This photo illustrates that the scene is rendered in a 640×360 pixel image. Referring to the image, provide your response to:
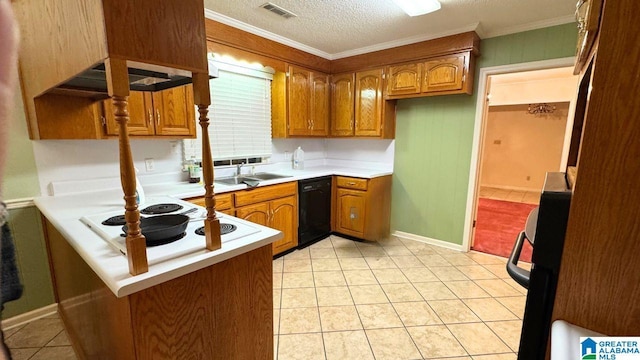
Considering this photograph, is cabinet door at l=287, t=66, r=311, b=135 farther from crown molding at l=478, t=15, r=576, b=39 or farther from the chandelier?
the chandelier

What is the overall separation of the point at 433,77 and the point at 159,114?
2699mm

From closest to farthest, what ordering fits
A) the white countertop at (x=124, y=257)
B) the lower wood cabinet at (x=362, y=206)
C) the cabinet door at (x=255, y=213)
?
the white countertop at (x=124, y=257) → the cabinet door at (x=255, y=213) → the lower wood cabinet at (x=362, y=206)

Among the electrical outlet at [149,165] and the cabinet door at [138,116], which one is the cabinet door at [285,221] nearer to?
the electrical outlet at [149,165]

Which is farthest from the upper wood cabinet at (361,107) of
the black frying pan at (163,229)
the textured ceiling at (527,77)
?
the textured ceiling at (527,77)

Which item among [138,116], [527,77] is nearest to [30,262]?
[138,116]

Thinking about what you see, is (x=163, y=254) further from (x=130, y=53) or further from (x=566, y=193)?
(x=566, y=193)

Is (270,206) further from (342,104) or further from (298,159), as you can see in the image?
(342,104)

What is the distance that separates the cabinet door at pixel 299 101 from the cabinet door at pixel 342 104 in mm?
438

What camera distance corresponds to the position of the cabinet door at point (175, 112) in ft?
7.52

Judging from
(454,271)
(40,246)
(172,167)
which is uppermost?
(172,167)

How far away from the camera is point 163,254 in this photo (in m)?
1.07

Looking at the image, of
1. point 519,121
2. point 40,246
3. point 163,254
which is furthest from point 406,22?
point 519,121

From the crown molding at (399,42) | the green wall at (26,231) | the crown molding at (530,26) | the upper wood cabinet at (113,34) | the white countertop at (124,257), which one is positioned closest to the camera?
the upper wood cabinet at (113,34)

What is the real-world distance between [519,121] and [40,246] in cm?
815
